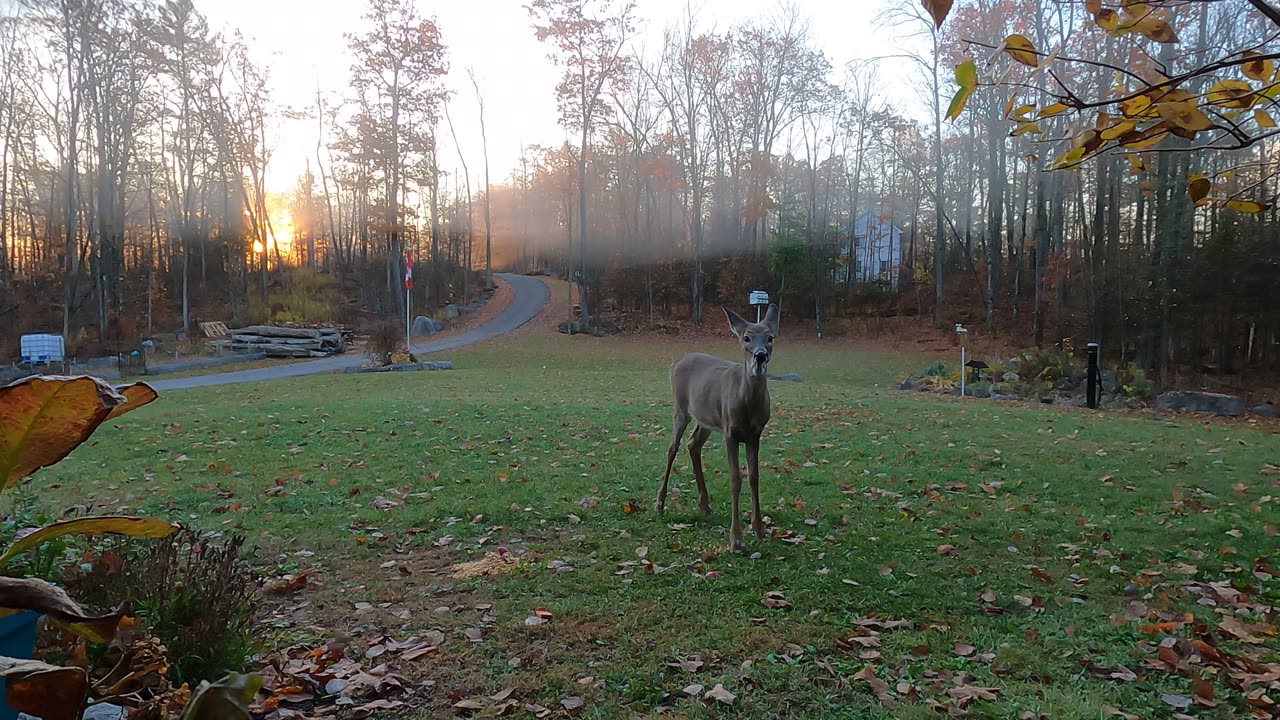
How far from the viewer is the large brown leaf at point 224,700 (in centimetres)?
96

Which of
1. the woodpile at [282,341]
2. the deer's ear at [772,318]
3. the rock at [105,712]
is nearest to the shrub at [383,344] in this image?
the woodpile at [282,341]

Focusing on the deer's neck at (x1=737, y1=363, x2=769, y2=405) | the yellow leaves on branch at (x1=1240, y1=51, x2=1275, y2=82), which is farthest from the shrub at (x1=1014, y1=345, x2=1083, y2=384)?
the yellow leaves on branch at (x1=1240, y1=51, x2=1275, y2=82)

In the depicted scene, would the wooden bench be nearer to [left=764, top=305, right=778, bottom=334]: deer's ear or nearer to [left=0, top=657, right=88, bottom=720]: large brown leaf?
[left=764, top=305, right=778, bottom=334]: deer's ear

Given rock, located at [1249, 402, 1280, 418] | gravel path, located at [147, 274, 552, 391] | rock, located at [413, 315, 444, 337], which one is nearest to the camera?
rock, located at [1249, 402, 1280, 418]

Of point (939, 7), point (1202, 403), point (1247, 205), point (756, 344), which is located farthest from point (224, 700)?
point (1202, 403)

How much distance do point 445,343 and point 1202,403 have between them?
2422 centimetres

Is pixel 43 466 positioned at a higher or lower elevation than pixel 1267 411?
higher

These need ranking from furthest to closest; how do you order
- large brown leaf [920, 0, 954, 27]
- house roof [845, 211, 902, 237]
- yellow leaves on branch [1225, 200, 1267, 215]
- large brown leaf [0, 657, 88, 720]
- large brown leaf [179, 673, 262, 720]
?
house roof [845, 211, 902, 237] → yellow leaves on branch [1225, 200, 1267, 215] → large brown leaf [920, 0, 954, 27] → large brown leaf [0, 657, 88, 720] → large brown leaf [179, 673, 262, 720]

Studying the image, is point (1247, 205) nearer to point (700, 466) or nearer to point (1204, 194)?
point (1204, 194)

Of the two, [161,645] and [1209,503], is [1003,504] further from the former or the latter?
[161,645]

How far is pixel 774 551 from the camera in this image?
16.3 feet

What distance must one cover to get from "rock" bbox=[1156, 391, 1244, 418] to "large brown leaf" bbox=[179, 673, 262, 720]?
15.5m

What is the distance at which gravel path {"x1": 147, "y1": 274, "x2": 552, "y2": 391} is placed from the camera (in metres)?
18.1

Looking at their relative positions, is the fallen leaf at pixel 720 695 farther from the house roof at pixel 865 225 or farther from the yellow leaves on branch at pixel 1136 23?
the house roof at pixel 865 225
